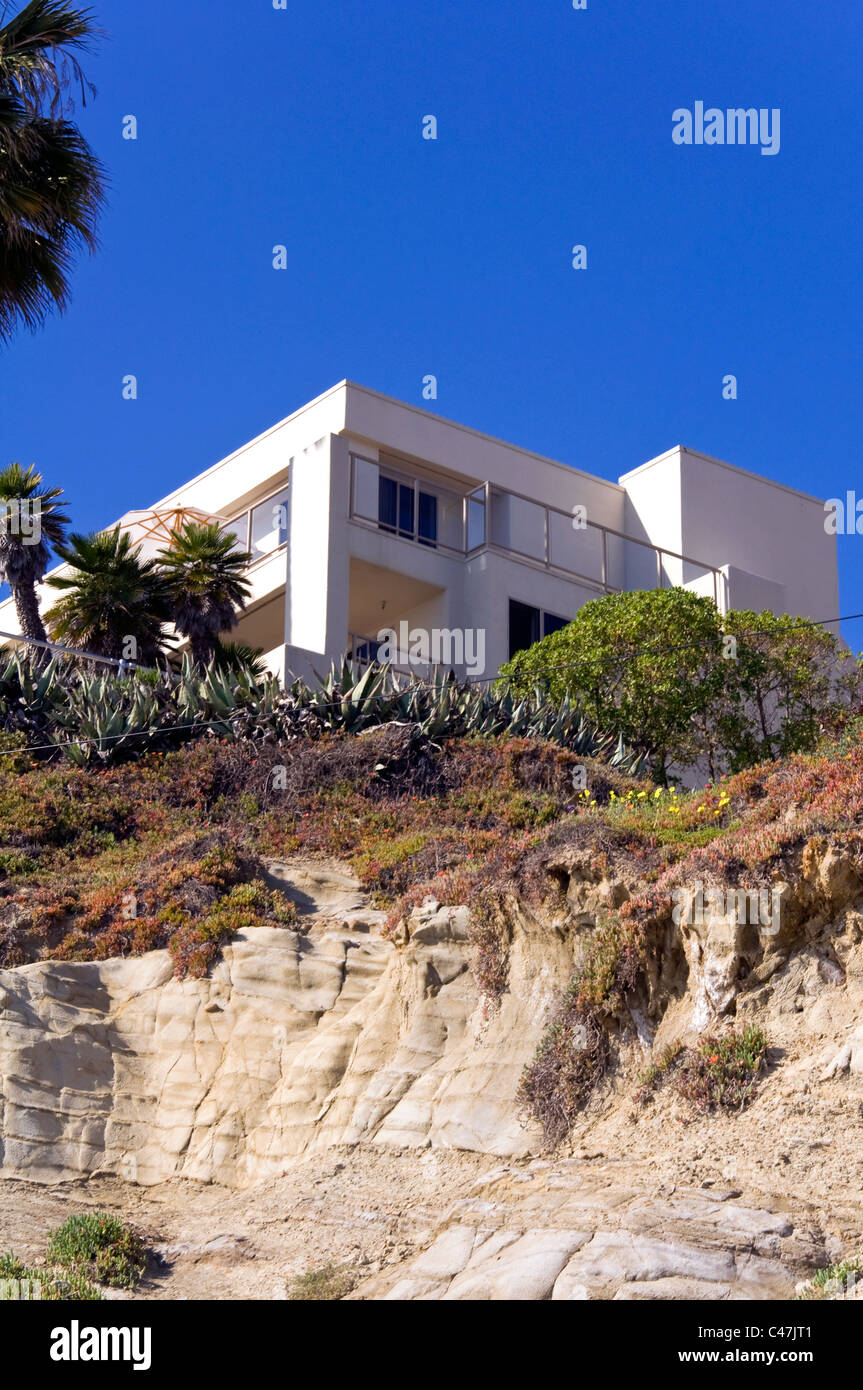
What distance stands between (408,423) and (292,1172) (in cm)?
2103

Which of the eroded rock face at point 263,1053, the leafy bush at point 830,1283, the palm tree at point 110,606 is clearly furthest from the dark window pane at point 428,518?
the leafy bush at point 830,1283

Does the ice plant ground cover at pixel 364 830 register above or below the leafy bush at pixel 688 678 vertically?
below

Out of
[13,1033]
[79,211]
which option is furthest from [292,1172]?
[79,211]

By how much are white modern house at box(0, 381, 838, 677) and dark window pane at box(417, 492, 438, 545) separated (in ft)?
0.13

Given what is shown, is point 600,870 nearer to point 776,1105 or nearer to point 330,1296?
point 776,1105

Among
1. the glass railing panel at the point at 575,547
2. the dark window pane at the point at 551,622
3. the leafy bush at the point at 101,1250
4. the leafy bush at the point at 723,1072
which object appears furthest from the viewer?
the glass railing panel at the point at 575,547

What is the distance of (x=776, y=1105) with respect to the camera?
10.9 m

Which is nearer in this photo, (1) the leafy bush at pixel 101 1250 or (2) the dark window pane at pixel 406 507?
(1) the leafy bush at pixel 101 1250

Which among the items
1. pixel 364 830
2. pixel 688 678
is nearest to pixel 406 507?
pixel 688 678

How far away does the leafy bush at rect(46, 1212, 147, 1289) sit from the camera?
11477 mm

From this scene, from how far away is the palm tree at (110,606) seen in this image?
92.4ft

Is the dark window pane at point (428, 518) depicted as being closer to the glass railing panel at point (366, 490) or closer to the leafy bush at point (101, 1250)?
the glass railing panel at point (366, 490)

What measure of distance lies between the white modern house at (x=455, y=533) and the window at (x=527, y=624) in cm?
3

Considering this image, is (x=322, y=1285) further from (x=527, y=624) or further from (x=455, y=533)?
(x=455, y=533)
